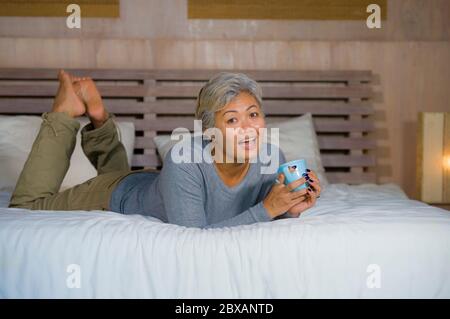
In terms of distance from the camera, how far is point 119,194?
1.82 meters

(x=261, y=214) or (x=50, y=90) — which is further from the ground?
(x=50, y=90)

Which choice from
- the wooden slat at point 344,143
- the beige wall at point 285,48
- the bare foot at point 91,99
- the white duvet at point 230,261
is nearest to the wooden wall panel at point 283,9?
the beige wall at point 285,48

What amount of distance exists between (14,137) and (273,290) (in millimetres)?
1611

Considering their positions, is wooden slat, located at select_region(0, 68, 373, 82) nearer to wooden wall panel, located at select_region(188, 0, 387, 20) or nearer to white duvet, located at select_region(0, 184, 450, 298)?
wooden wall panel, located at select_region(188, 0, 387, 20)

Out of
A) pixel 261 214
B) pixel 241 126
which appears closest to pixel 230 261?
pixel 261 214

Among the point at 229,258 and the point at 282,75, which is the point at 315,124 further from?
the point at 229,258

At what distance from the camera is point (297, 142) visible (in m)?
2.63

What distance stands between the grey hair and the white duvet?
335 millimetres

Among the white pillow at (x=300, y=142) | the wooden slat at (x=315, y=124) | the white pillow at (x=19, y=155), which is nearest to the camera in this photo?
the white pillow at (x=19, y=155)

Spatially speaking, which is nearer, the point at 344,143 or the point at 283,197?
the point at 283,197

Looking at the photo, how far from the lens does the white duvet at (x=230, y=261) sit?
→ 4.33 feet

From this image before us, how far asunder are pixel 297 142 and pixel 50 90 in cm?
123

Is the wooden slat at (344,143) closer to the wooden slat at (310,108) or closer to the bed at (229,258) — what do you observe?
the wooden slat at (310,108)
